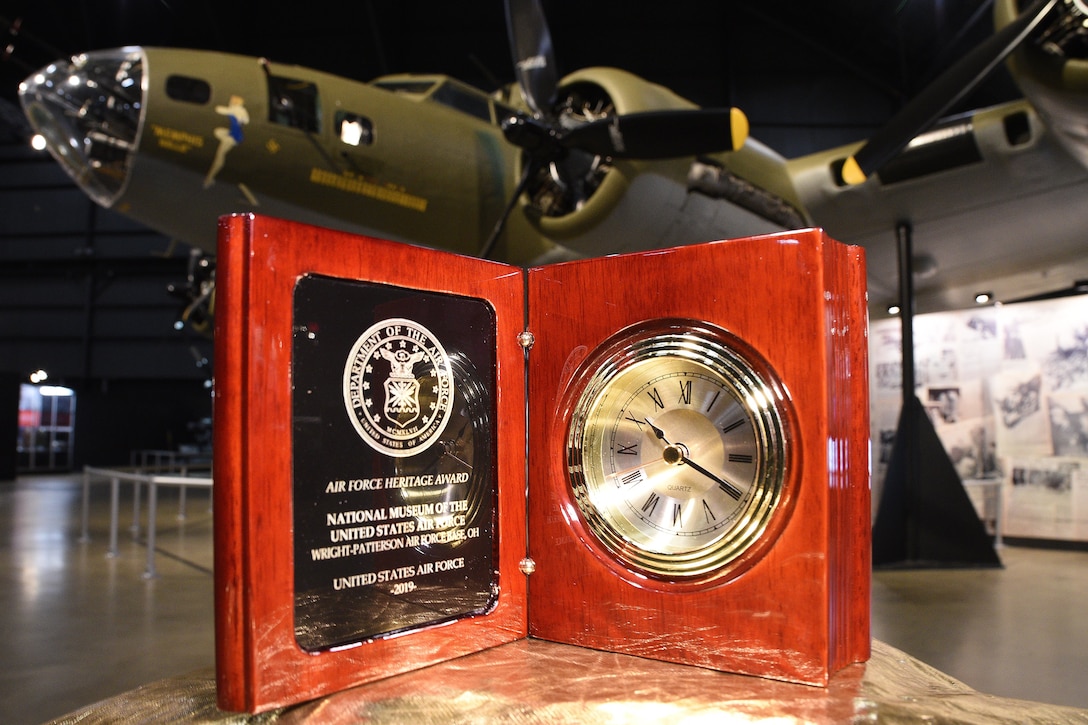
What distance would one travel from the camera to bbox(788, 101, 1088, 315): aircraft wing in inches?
242

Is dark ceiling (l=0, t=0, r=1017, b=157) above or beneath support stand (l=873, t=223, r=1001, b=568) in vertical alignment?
above

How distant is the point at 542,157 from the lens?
6008 mm

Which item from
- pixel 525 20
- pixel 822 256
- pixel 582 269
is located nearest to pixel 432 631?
pixel 582 269

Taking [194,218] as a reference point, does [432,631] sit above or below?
below

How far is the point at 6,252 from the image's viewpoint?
20953 mm

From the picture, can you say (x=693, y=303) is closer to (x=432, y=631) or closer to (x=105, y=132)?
(x=432, y=631)

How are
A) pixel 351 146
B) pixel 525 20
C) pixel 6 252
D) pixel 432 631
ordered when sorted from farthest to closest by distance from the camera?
pixel 6 252 → pixel 525 20 → pixel 351 146 → pixel 432 631

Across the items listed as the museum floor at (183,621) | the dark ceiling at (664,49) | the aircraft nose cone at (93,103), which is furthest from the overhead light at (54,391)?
the aircraft nose cone at (93,103)

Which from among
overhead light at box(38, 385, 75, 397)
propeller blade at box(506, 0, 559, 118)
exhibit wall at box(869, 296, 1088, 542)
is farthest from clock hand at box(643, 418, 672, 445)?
overhead light at box(38, 385, 75, 397)

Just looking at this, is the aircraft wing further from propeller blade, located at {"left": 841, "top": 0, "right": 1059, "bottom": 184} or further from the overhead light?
the overhead light

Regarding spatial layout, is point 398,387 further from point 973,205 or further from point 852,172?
point 973,205

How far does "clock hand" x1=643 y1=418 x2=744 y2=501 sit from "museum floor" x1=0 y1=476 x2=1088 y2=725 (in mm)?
3173

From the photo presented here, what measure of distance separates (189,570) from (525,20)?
577cm

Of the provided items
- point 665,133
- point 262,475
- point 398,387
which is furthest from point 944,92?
point 262,475
